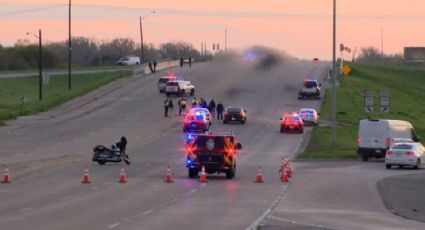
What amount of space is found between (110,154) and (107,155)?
142 millimetres

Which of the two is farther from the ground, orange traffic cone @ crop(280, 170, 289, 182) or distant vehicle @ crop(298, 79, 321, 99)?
distant vehicle @ crop(298, 79, 321, 99)

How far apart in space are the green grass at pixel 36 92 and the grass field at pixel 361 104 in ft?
75.7

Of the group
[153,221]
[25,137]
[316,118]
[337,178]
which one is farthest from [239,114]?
[153,221]

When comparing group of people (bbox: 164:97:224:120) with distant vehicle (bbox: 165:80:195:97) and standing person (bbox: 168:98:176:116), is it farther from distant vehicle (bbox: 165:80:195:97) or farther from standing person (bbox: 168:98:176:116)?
distant vehicle (bbox: 165:80:195:97)

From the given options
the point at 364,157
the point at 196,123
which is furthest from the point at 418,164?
the point at 196,123

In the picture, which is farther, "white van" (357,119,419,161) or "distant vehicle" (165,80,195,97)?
"distant vehicle" (165,80,195,97)

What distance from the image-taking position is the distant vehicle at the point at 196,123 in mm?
67375

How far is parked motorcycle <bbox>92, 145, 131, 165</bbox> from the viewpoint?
151 feet

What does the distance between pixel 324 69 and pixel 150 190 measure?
98.6 m

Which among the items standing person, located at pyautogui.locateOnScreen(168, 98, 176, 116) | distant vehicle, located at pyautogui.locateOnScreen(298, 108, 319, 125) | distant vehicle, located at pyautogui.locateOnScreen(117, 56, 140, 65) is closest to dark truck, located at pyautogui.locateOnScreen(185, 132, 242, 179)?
distant vehicle, located at pyautogui.locateOnScreen(298, 108, 319, 125)

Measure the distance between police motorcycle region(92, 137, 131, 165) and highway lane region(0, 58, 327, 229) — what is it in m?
0.60

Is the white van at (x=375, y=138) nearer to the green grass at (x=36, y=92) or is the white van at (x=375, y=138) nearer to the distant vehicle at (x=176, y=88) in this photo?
the green grass at (x=36, y=92)

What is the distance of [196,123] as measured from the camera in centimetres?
6794

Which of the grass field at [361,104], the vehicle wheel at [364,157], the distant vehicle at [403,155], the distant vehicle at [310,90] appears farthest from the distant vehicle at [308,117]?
the distant vehicle at [403,155]
